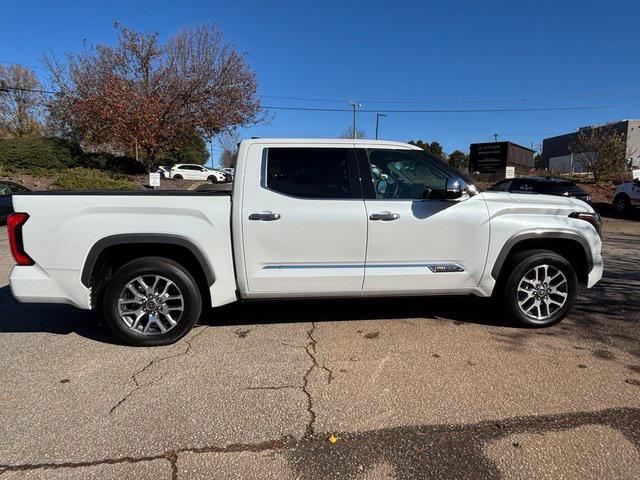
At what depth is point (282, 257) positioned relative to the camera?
4141 mm

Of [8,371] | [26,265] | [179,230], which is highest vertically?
[179,230]

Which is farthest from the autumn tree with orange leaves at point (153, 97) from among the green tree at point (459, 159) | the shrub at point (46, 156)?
the green tree at point (459, 159)

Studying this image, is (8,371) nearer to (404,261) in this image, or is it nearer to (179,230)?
(179,230)

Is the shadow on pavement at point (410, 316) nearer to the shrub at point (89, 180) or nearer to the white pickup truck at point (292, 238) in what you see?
the white pickup truck at point (292, 238)

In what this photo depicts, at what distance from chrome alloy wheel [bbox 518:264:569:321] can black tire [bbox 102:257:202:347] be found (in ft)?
10.5

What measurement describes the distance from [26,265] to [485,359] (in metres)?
4.04

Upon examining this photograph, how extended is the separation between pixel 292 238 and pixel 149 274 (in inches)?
52.2

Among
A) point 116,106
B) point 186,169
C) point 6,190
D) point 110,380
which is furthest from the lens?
point 186,169

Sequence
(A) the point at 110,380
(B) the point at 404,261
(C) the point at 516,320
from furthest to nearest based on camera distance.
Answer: (C) the point at 516,320 < (B) the point at 404,261 < (A) the point at 110,380

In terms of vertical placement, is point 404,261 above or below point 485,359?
above

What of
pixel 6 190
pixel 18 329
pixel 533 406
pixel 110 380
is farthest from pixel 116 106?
pixel 533 406

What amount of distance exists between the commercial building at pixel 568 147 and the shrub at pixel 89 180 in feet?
88.0

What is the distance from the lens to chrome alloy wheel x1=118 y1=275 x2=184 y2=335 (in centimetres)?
410

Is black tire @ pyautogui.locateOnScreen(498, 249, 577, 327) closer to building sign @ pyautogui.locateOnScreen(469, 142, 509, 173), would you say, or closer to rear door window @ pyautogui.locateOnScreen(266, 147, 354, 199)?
rear door window @ pyautogui.locateOnScreen(266, 147, 354, 199)
